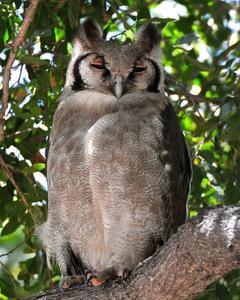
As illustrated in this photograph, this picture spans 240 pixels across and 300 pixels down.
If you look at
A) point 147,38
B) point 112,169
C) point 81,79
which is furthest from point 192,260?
point 147,38

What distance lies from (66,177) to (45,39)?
1.02m

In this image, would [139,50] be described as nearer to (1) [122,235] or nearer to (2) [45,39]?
(2) [45,39]

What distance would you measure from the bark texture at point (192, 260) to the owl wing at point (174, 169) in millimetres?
687

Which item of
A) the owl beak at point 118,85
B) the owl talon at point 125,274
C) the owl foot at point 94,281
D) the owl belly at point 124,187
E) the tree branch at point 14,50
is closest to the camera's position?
the owl talon at point 125,274

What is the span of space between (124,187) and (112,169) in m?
0.12

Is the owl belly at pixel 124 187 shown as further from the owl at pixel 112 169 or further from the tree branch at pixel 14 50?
the tree branch at pixel 14 50

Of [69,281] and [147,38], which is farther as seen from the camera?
[147,38]

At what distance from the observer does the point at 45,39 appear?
4957mm

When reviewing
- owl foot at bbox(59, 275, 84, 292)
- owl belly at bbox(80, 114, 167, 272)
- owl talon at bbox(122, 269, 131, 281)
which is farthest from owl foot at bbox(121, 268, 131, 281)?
owl foot at bbox(59, 275, 84, 292)

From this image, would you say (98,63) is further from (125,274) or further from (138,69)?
(125,274)

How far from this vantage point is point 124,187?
14.1 ft

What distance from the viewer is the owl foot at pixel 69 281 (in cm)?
438

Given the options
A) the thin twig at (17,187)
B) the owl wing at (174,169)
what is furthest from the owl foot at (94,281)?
the thin twig at (17,187)

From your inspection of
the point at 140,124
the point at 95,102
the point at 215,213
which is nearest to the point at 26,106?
the point at 95,102
